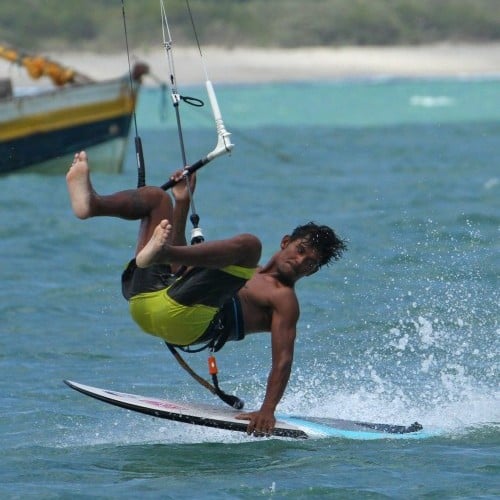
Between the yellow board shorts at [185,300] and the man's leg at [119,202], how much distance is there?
0.30 meters

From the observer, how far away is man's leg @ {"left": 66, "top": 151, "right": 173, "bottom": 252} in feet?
25.0

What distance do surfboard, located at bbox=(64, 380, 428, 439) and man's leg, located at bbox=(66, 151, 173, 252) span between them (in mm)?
982

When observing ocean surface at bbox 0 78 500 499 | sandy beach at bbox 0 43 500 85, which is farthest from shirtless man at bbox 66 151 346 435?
sandy beach at bbox 0 43 500 85

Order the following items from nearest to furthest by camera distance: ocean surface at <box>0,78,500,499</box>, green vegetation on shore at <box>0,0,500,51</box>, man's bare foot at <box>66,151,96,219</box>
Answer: man's bare foot at <box>66,151,96,219</box> → ocean surface at <box>0,78,500,499</box> → green vegetation on shore at <box>0,0,500,51</box>

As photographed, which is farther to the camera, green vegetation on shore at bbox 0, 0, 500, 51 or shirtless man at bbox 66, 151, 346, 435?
green vegetation on shore at bbox 0, 0, 500, 51

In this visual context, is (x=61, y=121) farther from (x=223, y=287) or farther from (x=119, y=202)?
(x=119, y=202)

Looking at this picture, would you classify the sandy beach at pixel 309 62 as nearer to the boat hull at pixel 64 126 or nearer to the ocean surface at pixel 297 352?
the boat hull at pixel 64 126

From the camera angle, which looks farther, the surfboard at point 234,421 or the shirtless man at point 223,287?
the surfboard at point 234,421

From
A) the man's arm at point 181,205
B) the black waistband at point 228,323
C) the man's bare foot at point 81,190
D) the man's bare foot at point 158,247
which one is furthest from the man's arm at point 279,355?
the man's bare foot at point 81,190

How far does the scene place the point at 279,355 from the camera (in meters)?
8.24

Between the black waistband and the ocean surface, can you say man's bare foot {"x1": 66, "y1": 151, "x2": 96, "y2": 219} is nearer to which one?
the black waistband

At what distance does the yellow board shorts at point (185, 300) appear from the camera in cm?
800

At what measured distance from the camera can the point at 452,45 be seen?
2904 inches

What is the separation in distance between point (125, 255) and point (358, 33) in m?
60.2
